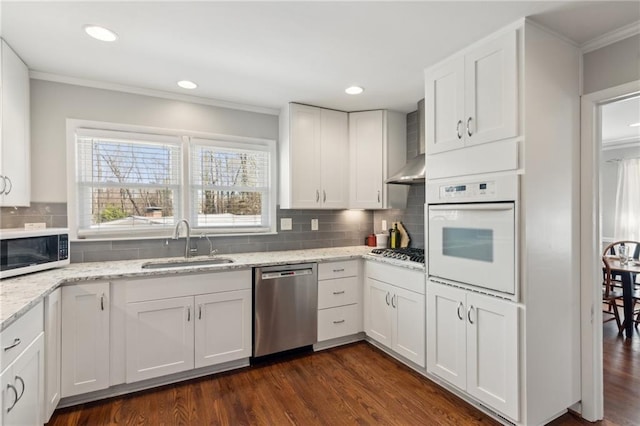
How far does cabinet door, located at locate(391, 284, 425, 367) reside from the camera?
2.54 metres

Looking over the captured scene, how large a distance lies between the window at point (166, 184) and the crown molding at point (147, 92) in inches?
12.8

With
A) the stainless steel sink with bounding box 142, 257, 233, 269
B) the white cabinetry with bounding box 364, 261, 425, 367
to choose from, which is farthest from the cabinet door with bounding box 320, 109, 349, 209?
the stainless steel sink with bounding box 142, 257, 233, 269

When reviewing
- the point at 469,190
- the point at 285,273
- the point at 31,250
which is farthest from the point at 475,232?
the point at 31,250

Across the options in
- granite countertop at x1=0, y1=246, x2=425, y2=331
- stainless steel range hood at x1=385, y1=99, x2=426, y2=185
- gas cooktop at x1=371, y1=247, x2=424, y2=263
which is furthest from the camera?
stainless steel range hood at x1=385, y1=99, x2=426, y2=185

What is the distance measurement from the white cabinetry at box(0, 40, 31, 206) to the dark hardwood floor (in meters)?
1.51

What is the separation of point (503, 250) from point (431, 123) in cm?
106

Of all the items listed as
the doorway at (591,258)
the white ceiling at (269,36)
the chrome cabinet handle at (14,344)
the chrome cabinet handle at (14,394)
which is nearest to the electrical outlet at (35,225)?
the white ceiling at (269,36)

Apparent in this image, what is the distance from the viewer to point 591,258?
6.75ft

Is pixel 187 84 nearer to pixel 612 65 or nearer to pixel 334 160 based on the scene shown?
pixel 334 160

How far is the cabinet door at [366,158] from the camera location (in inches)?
135

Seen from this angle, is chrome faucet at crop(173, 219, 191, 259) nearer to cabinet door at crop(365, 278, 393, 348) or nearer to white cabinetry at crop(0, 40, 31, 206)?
white cabinetry at crop(0, 40, 31, 206)

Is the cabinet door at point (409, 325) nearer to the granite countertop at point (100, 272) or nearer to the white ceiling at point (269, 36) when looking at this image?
the granite countertop at point (100, 272)

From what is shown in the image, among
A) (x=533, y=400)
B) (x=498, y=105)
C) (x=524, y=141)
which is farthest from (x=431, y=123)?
(x=533, y=400)

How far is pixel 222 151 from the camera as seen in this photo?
326cm
